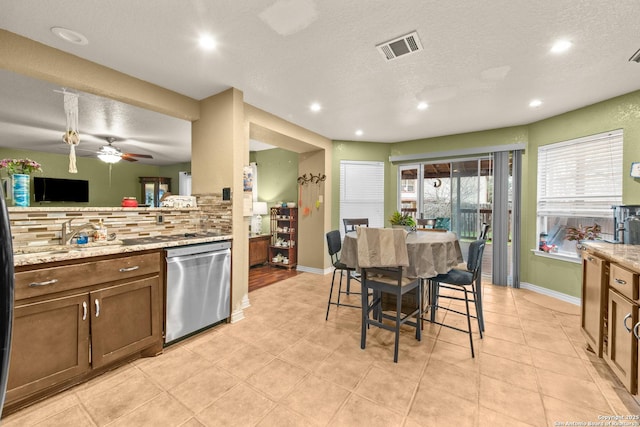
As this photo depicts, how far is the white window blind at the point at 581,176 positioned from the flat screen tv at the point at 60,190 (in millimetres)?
9814

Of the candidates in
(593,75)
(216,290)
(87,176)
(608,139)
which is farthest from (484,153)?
(87,176)

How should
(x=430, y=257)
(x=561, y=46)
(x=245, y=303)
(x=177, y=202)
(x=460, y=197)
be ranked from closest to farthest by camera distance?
1. (x=561, y=46)
2. (x=430, y=257)
3. (x=177, y=202)
4. (x=245, y=303)
5. (x=460, y=197)

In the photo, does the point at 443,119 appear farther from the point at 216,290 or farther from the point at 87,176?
the point at 87,176

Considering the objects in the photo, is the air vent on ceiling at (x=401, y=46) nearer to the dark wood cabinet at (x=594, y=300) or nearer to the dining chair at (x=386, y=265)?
the dining chair at (x=386, y=265)

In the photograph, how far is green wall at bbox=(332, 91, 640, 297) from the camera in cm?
301

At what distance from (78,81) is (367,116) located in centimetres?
315

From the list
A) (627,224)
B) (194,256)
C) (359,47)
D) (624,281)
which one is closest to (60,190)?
(194,256)

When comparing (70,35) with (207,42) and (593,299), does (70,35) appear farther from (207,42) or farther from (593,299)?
(593,299)

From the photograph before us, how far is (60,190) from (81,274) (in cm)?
674

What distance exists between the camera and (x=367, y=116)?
387cm

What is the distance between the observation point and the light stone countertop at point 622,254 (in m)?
1.72

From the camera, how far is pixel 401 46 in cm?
221

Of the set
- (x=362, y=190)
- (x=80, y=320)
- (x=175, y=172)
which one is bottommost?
(x=80, y=320)

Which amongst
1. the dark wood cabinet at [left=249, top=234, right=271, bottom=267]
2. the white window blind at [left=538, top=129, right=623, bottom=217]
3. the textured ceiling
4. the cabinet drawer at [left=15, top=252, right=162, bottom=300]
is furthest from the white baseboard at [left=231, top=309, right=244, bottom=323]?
the white window blind at [left=538, top=129, right=623, bottom=217]
